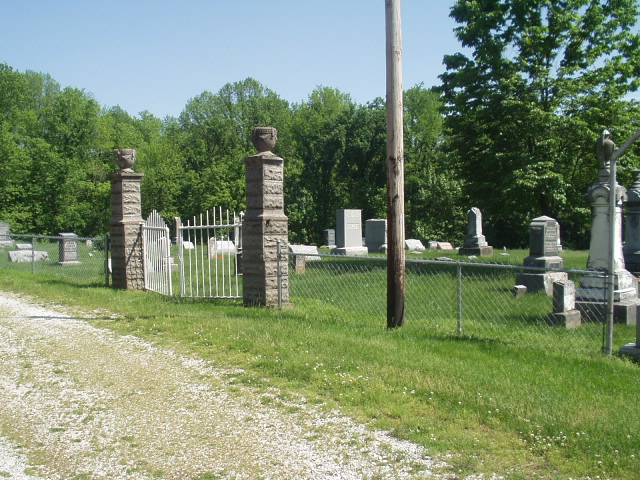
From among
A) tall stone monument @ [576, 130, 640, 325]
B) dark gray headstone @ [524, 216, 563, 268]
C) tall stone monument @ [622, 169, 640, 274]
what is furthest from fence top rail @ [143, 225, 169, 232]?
tall stone monument @ [622, 169, 640, 274]

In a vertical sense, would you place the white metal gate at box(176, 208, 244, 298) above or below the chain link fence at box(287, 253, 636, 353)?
above

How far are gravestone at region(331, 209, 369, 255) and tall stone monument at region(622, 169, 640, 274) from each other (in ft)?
41.0

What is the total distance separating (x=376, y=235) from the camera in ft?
95.2

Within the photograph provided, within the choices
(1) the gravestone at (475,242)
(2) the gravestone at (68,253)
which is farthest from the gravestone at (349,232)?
(2) the gravestone at (68,253)

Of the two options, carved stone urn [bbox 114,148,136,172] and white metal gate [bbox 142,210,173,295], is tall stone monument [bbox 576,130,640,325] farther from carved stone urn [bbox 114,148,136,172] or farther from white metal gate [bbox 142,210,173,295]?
carved stone urn [bbox 114,148,136,172]

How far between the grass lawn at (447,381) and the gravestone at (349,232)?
1659 cm

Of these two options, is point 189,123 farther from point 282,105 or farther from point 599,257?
point 599,257

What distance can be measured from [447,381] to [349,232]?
835 inches

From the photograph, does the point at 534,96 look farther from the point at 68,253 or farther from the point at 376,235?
the point at 68,253

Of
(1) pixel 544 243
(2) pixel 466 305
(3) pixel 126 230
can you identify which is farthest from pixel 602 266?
(3) pixel 126 230

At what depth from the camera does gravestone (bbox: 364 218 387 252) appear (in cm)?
2886

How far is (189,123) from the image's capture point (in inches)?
2352

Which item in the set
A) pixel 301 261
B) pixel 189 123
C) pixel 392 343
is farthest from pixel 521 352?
pixel 189 123

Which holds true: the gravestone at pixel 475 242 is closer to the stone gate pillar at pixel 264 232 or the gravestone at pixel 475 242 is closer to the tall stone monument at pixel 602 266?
the tall stone monument at pixel 602 266
